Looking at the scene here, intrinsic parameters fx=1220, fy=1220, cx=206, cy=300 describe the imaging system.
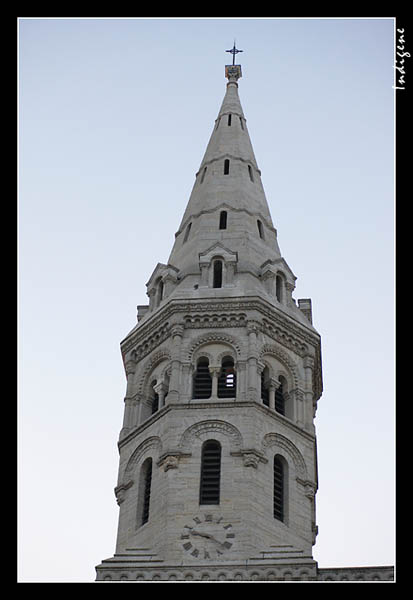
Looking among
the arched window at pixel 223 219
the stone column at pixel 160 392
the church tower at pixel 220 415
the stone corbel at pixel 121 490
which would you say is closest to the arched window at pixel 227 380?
the church tower at pixel 220 415

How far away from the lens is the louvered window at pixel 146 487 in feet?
123

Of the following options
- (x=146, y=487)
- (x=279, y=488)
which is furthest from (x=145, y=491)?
(x=279, y=488)

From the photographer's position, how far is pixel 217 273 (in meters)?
43.9

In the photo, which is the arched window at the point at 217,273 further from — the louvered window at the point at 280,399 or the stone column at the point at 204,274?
the louvered window at the point at 280,399

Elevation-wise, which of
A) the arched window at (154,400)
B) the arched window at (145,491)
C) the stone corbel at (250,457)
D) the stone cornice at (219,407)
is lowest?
the arched window at (145,491)

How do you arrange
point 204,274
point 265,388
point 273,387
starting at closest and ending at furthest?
point 273,387
point 265,388
point 204,274

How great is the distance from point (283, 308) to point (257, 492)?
27.1 ft

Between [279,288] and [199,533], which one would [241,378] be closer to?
[279,288]

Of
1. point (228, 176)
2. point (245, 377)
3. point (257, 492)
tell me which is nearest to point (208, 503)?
point (257, 492)

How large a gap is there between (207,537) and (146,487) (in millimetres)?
3715

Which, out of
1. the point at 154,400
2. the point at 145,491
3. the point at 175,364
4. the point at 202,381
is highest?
the point at 175,364

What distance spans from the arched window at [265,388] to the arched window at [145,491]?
4332 millimetres

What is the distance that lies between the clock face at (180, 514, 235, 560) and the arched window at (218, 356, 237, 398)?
5151 mm
